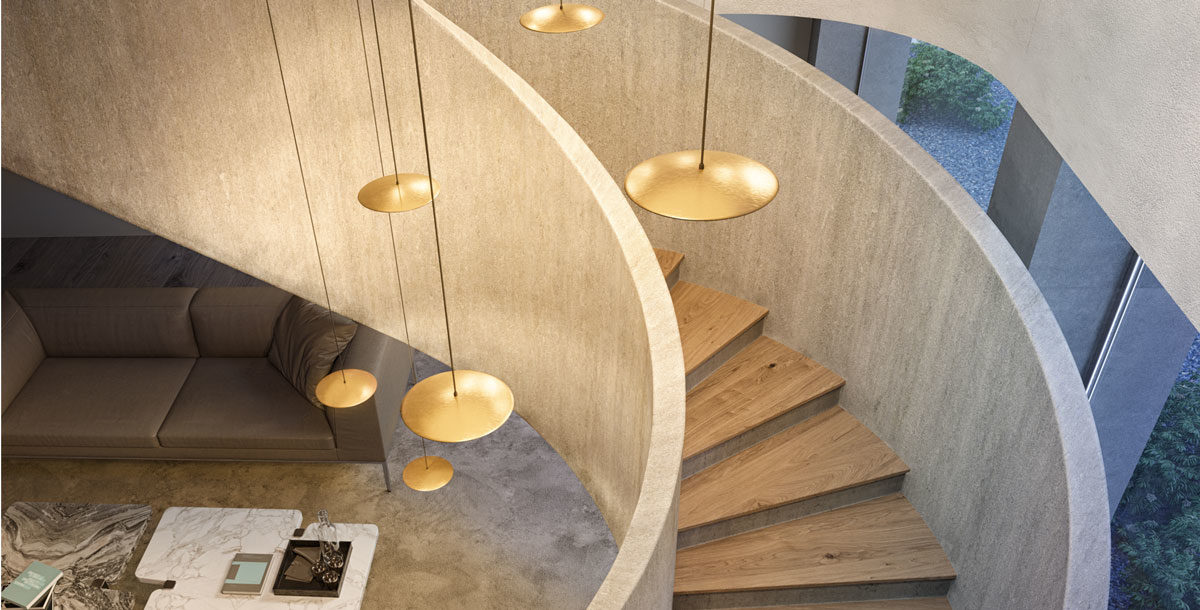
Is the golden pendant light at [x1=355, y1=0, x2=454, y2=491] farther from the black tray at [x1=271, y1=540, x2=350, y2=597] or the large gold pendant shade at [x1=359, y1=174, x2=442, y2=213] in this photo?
the black tray at [x1=271, y1=540, x2=350, y2=597]

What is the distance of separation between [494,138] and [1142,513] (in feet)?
12.5

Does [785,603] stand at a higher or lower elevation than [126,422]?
lower

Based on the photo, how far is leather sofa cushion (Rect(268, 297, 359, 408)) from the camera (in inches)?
255

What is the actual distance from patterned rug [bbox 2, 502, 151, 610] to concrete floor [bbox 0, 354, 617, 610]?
0.31m

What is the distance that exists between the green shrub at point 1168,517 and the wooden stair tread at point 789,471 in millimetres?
1344

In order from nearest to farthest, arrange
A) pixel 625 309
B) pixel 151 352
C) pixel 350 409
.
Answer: pixel 625 309 → pixel 350 409 → pixel 151 352

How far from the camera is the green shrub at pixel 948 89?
17.5 ft

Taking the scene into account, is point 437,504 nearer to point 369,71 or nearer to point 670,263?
point 670,263

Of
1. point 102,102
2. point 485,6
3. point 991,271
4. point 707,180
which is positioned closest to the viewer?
point 707,180

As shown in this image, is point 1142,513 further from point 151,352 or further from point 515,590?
point 151,352

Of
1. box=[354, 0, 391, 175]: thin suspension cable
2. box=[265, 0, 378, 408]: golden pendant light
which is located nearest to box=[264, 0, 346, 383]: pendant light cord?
box=[265, 0, 378, 408]: golden pendant light

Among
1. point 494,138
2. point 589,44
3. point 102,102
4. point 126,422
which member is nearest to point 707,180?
point 494,138

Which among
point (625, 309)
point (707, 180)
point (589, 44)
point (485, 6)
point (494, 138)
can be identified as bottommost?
point (707, 180)

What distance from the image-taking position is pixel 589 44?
5.19 metres
